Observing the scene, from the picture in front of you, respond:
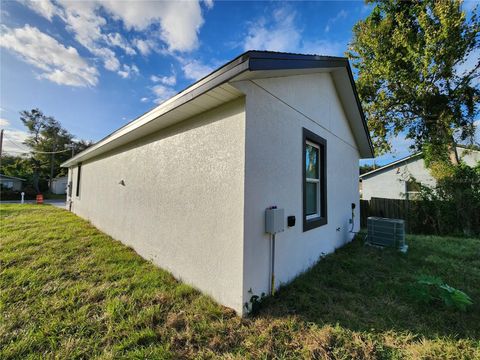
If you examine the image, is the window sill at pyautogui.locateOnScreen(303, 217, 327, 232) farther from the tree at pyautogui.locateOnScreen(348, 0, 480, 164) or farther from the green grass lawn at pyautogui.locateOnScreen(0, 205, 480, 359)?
the tree at pyautogui.locateOnScreen(348, 0, 480, 164)

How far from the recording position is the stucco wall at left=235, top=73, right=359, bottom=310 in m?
2.56

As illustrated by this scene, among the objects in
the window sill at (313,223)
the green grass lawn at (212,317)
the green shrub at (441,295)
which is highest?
the window sill at (313,223)

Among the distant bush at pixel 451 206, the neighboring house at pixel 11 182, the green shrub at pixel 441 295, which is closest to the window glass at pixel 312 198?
the green shrub at pixel 441 295

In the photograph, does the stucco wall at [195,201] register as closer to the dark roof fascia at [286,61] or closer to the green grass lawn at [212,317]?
the green grass lawn at [212,317]

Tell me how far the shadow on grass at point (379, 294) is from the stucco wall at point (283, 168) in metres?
0.29

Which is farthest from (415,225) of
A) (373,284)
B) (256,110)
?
(256,110)

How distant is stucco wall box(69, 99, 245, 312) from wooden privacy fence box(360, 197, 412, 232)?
9.03 metres

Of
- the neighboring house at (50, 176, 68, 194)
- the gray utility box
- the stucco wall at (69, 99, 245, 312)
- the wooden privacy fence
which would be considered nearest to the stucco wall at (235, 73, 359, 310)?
the stucco wall at (69, 99, 245, 312)

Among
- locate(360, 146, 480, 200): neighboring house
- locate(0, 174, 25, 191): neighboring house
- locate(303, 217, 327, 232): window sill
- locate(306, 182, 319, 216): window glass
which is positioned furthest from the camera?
locate(0, 174, 25, 191): neighboring house

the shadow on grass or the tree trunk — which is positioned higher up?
the tree trunk

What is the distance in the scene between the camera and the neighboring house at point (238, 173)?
8.28ft

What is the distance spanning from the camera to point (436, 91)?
33.6ft

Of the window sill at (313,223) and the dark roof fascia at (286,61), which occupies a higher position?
the dark roof fascia at (286,61)

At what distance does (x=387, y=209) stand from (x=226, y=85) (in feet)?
32.7
